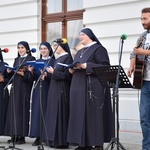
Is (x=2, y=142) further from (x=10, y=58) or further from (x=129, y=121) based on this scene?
(x=10, y=58)

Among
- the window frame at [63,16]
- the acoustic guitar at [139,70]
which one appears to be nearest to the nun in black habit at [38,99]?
the acoustic guitar at [139,70]

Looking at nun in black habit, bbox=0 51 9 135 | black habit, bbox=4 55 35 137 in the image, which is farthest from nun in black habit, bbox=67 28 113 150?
nun in black habit, bbox=0 51 9 135

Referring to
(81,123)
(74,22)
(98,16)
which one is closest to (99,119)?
(81,123)

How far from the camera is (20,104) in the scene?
24.6 feet

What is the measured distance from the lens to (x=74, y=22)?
10.5 meters

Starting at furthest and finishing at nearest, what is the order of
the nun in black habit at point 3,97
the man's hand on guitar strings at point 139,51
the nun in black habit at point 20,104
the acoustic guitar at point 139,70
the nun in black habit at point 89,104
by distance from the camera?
the nun in black habit at point 3,97
the nun in black habit at point 20,104
the nun in black habit at point 89,104
the acoustic guitar at point 139,70
the man's hand on guitar strings at point 139,51

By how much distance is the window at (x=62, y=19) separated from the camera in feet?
34.3

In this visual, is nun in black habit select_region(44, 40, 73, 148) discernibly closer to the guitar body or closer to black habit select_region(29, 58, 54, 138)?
black habit select_region(29, 58, 54, 138)

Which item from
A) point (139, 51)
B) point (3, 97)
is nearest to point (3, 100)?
point (3, 97)

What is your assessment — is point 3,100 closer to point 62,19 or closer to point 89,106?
point 89,106

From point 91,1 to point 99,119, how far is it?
414 cm

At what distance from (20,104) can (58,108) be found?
96 centimetres

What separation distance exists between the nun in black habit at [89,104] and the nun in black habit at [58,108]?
39 centimetres

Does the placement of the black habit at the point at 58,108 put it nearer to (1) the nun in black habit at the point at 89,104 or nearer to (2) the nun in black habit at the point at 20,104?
(1) the nun in black habit at the point at 89,104
